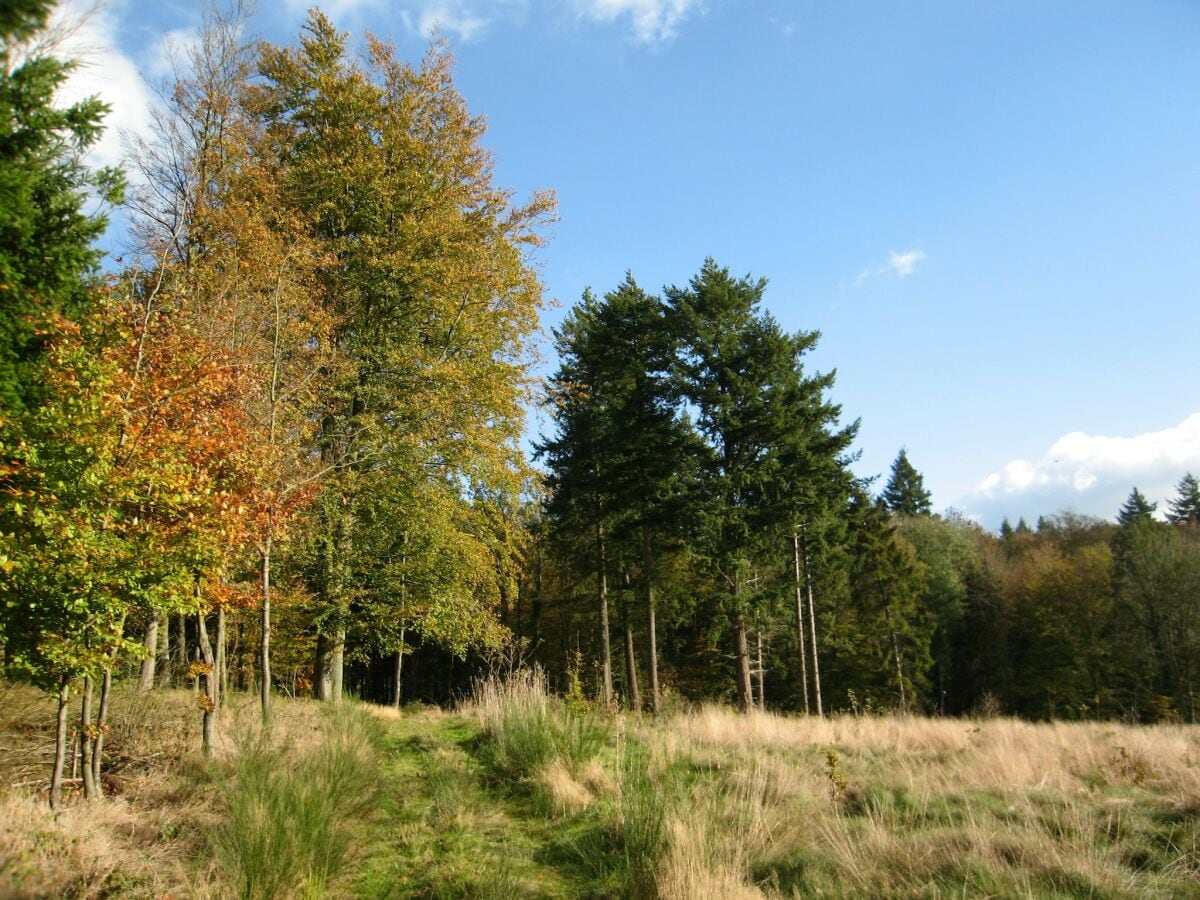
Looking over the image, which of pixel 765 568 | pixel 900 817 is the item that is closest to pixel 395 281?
pixel 900 817

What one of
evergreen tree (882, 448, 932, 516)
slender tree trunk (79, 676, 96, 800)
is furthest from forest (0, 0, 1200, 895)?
evergreen tree (882, 448, 932, 516)

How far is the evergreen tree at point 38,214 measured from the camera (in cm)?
704

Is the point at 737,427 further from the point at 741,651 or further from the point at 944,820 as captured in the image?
the point at 944,820

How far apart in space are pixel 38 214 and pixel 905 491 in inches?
2138

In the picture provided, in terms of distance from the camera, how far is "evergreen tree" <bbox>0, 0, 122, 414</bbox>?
7039mm

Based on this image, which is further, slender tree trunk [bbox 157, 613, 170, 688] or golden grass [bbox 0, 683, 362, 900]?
slender tree trunk [bbox 157, 613, 170, 688]

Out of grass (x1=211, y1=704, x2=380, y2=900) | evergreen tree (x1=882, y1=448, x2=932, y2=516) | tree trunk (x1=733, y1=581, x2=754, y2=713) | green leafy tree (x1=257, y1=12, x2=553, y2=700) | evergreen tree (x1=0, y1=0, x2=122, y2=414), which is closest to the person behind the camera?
grass (x1=211, y1=704, x2=380, y2=900)

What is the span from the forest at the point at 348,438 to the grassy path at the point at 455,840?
2138 millimetres

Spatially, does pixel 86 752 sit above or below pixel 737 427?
below

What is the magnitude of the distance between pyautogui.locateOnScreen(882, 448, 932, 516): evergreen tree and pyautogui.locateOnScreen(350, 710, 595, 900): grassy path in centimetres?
4949

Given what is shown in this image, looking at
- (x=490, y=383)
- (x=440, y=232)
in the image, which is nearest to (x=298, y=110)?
(x=440, y=232)

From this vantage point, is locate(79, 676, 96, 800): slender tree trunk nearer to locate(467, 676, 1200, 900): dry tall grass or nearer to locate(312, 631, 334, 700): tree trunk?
locate(467, 676, 1200, 900): dry tall grass

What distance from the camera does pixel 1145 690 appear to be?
32.0 metres

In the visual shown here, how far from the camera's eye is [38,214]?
26.0 ft
